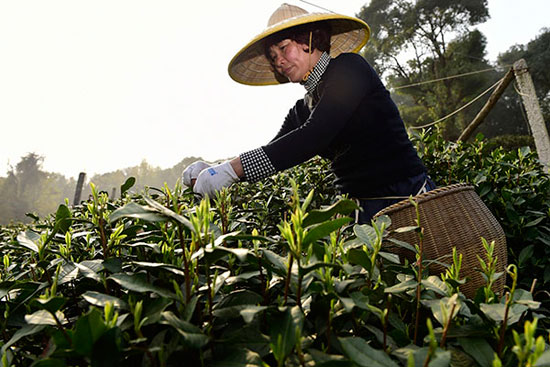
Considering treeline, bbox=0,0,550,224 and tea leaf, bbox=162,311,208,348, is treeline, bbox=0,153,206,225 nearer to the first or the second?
treeline, bbox=0,0,550,224

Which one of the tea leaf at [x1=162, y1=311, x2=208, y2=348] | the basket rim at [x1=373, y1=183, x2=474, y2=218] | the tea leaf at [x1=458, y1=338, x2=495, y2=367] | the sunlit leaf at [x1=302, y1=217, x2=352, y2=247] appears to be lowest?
the tea leaf at [x1=458, y1=338, x2=495, y2=367]

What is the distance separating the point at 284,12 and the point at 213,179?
1425 mm

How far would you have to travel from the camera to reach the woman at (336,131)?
1.83m

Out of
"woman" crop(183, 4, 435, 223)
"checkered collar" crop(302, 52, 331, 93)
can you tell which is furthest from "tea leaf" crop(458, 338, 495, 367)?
"checkered collar" crop(302, 52, 331, 93)

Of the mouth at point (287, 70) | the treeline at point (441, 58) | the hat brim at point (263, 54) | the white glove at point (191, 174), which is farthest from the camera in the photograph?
the treeline at point (441, 58)

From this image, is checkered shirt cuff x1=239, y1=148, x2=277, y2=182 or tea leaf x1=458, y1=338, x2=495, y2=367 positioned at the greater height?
checkered shirt cuff x1=239, y1=148, x2=277, y2=182

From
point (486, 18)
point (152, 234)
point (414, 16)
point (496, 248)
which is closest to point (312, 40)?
point (496, 248)

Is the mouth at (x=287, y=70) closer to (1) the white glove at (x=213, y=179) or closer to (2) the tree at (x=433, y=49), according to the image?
(1) the white glove at (x=213, y=179)

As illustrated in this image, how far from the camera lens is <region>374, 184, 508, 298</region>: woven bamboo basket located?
59.6 inches

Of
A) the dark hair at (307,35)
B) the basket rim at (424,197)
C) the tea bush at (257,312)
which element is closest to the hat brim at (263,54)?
the dark hair at (307,35)

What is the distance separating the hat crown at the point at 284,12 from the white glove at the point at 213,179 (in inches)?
49.3

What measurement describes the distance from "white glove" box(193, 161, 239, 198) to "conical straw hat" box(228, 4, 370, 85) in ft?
3.04

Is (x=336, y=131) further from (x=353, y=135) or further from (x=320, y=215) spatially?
(x=320, y=215)

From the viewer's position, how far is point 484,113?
19.7ft
